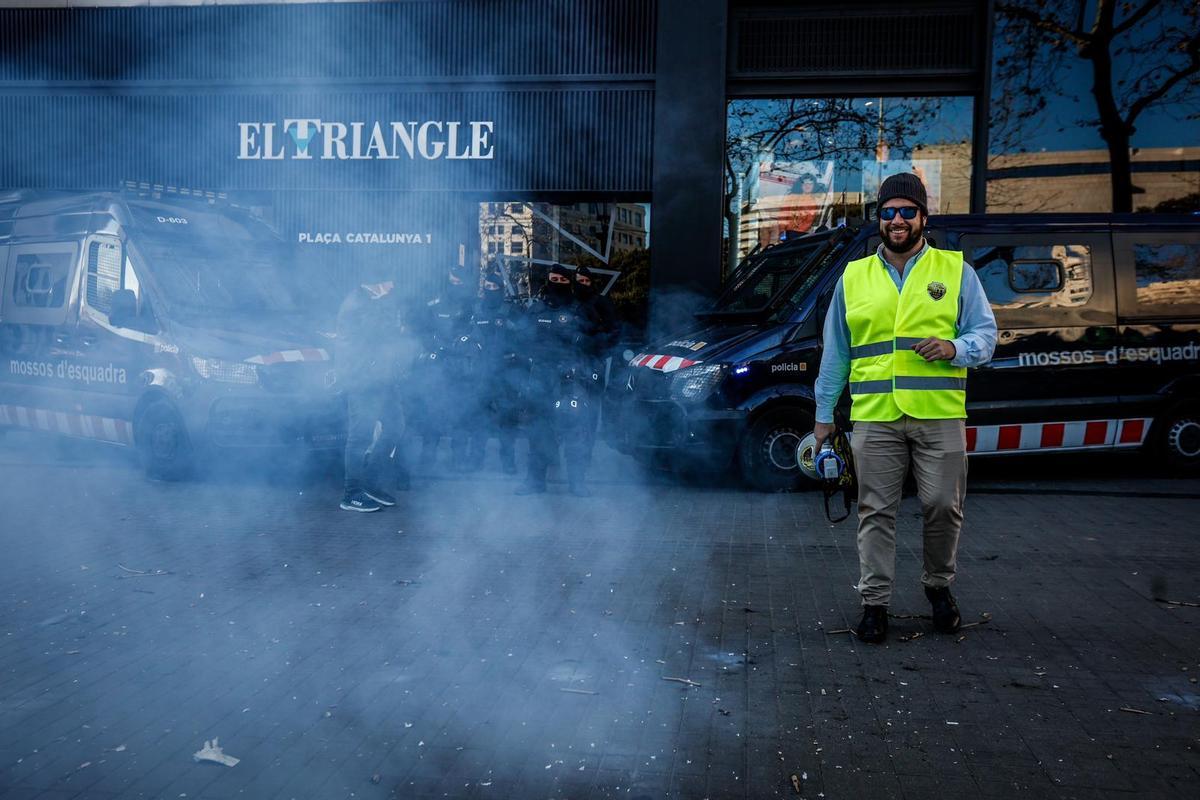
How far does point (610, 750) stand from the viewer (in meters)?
2.97

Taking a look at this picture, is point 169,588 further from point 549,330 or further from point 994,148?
point 994,148

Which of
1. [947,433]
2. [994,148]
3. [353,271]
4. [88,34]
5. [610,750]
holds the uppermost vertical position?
[88,34]

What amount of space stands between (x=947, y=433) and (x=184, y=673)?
117 inches

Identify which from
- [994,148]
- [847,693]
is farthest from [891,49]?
[847,693]

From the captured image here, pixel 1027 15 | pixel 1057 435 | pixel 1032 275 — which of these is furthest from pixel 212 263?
pixel 1027 15

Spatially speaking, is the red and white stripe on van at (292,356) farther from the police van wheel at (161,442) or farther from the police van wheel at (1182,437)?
the police van wheel at (1182,437)

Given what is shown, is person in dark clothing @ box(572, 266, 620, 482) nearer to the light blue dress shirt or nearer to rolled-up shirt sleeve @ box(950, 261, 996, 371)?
the light blue dress shirt

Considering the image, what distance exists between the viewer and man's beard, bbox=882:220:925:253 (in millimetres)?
3979

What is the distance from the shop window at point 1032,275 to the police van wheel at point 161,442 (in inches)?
234

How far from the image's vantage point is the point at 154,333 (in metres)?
7.28

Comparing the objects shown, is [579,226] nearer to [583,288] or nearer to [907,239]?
[583,288]

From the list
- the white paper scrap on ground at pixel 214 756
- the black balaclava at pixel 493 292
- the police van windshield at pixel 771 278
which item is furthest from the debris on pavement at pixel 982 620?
the black balaclava at pixel 493 292

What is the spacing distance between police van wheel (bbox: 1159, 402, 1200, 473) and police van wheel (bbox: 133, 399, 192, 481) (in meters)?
7.35

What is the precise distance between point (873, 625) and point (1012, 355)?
13.7 ft
